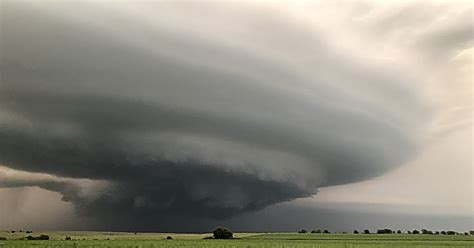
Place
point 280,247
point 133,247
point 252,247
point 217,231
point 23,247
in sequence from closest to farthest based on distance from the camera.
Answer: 1. point 23,247
2. point 133,247
3. point 252,247
4. point 280,247
5. point 217,231

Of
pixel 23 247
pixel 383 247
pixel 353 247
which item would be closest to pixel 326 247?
pixel 353 247

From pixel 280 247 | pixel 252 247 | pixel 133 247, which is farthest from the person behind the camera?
pixel 280 247

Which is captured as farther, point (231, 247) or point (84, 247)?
point (231, 247)

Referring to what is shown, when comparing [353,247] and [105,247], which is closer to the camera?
[105,247]

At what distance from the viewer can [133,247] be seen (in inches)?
2901

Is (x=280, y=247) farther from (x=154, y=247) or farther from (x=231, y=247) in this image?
(x=154, y=247)

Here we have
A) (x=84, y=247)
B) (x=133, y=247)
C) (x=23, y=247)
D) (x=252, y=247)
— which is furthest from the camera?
(x=252, y=247)

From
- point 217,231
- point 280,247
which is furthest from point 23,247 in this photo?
point 217,231

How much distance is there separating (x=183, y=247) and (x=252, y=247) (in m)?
13.0

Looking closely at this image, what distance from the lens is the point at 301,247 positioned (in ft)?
276

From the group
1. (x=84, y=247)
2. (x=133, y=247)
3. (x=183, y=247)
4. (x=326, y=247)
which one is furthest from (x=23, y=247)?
(x=326, y=247)

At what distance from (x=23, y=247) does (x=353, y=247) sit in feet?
195

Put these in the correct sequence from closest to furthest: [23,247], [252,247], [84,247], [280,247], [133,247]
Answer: [23,247] < [84,247] < [133,247] < [252,247] < [280,247]

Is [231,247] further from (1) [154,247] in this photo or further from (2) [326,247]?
(2) [326,247]
